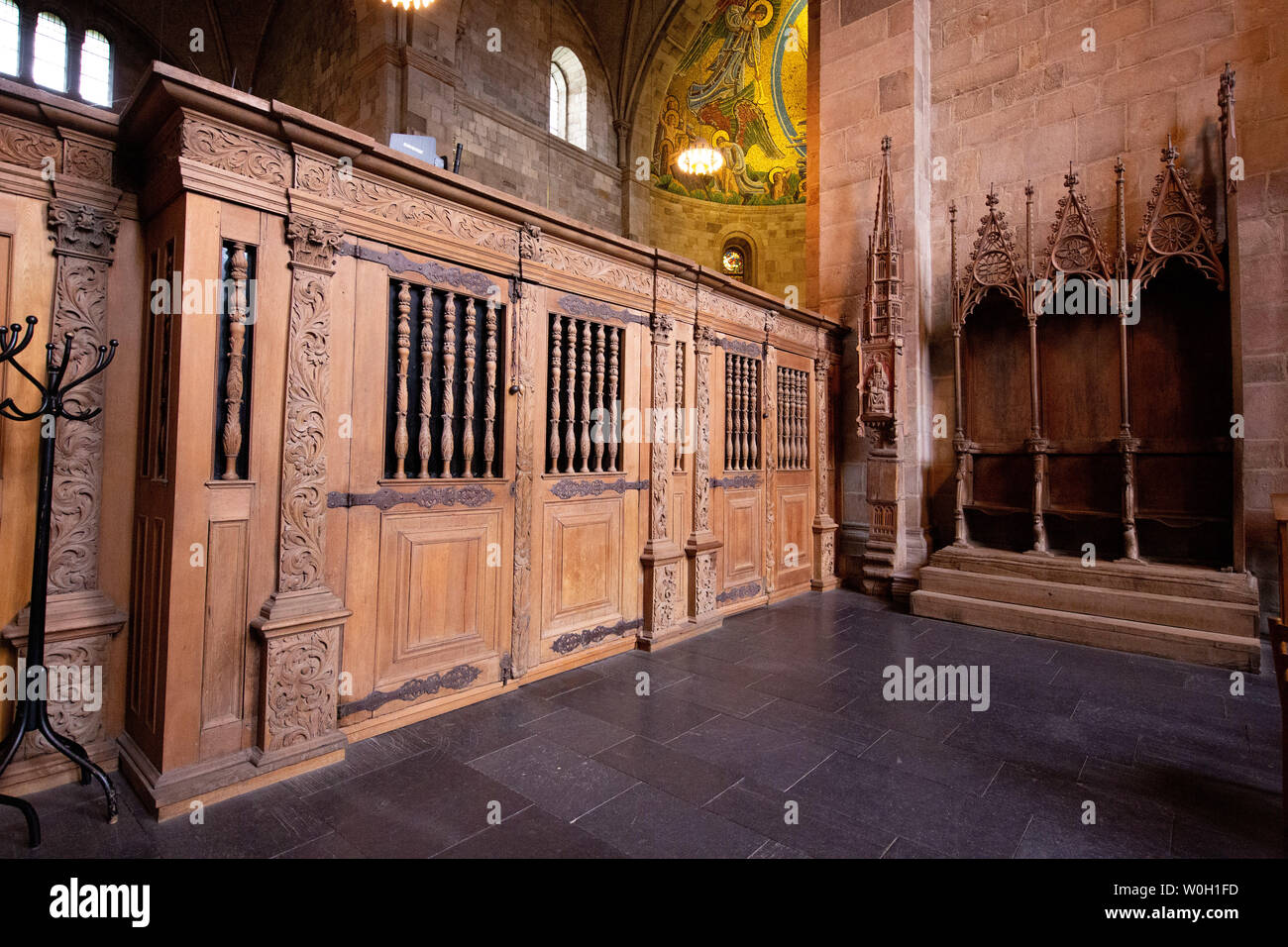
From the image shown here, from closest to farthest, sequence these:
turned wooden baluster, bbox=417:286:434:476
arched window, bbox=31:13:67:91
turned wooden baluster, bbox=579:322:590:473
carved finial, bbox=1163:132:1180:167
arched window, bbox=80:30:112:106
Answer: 1. turned wooden baluster, bbox=417:286:434:476
2. turned wooden baluster, bbox=579:322:590:473
3. carved finial, bbox=1163:132:1180:167
4. arched window, bbox=31:13:67:91
5. arched window, bbox=80:30:112:106

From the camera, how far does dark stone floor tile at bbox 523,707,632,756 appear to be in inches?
105

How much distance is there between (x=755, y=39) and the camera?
43.9 feet

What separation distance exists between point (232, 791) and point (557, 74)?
557 inches

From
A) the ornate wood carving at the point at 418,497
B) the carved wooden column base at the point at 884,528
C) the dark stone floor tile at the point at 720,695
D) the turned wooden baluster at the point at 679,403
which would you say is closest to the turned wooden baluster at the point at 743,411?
the turned wooden baluster at the point at 679,403

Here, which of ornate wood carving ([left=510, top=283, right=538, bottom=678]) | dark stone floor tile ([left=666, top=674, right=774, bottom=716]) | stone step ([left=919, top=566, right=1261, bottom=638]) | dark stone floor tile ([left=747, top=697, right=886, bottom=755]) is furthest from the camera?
stone step ([left=919, top=566, right=1261, bottom=638])

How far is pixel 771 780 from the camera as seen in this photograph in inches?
93.8

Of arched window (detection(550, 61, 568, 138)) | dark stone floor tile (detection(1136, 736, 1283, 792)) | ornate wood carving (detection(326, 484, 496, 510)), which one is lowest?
dark stone floor tile (detection(1136, 736, 1283, 792))

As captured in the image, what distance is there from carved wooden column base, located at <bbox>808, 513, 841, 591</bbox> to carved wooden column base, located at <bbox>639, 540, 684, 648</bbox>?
225 centimetres

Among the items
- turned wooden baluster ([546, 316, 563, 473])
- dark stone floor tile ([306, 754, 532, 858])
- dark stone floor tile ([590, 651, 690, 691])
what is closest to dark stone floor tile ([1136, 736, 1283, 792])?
dark stone floor tile ([590, 651, 690, 691])

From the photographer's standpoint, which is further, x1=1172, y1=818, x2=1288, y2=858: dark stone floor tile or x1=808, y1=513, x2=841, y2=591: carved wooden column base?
x1=808, y1=513, x2=841, y2=591: carved wooden column base

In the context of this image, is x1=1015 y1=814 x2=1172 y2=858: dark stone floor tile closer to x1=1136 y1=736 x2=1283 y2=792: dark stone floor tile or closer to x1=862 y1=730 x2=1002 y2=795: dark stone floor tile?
x1=862 y1=730 x2=1002 y2=795: dark stone floor tile
